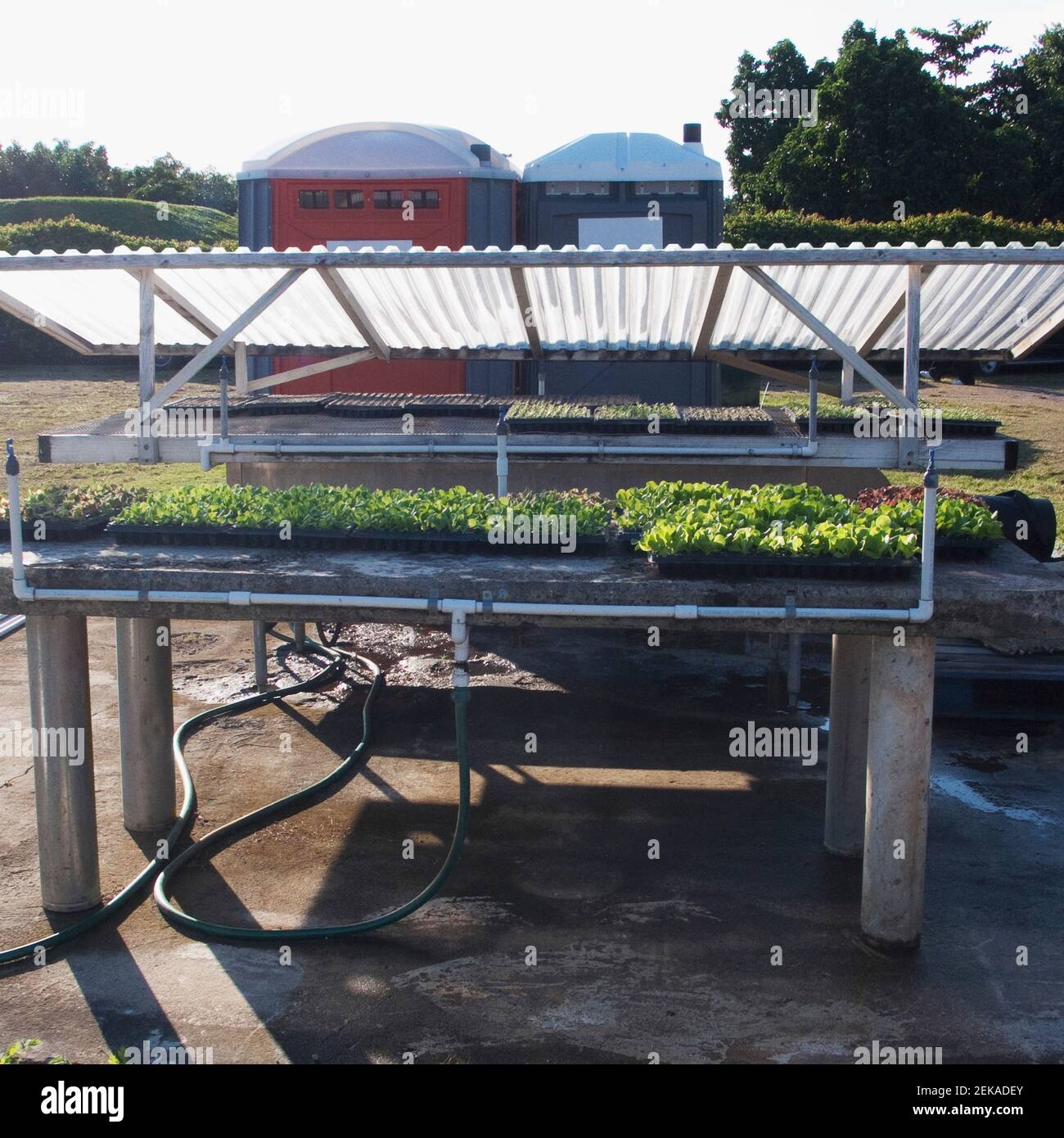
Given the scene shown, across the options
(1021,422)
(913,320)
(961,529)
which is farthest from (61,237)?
(961,529)

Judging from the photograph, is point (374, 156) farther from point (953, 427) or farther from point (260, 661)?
point (953, 427)

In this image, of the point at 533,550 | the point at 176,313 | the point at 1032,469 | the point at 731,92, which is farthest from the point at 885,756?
the point at 731,92

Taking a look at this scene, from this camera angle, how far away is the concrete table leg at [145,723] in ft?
29.0

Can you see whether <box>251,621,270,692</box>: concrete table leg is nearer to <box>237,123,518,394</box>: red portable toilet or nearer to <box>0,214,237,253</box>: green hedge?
<box>237,123,518,394</box>: red portable toilet

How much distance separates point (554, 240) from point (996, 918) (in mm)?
11537

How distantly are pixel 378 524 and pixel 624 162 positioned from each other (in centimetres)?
1014

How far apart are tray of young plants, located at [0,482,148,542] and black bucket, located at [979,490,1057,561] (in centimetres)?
746

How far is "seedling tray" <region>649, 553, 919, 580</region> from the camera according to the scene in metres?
6.96

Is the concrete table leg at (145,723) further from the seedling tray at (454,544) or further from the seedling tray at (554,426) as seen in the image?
the seedling tray at (554,426)

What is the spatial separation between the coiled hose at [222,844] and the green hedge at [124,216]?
2839 cm

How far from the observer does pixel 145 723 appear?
8.95 metres

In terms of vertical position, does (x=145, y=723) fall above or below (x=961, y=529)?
below

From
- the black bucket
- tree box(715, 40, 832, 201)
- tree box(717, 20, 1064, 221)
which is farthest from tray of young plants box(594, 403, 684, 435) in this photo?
tree box(715, 40, 832, 201)
